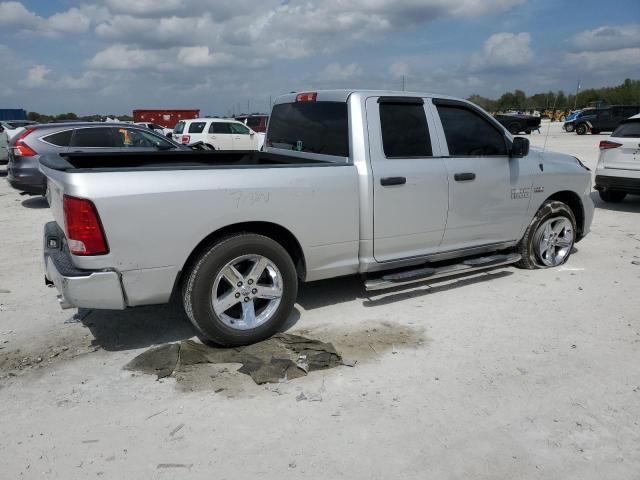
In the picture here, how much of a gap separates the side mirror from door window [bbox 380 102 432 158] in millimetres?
1022

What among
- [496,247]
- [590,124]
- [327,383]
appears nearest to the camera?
[327,383]

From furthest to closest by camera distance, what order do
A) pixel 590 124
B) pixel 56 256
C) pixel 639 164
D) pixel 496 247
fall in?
pixel 590 124, pixel 639 164, pixel 496 247, pixel 56 256

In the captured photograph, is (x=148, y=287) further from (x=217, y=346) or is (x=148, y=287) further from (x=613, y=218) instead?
(x=613, y=218)

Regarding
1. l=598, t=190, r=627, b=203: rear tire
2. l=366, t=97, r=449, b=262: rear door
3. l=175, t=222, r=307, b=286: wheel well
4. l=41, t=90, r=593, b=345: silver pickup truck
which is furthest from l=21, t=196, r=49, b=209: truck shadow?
l=598, t=190, r=627, b=203: rear tire

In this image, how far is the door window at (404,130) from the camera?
14.4ft

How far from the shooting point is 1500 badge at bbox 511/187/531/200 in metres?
5.23

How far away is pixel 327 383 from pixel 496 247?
2.79 meters

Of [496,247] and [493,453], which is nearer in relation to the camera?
[493,453]

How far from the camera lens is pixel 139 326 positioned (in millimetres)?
4320

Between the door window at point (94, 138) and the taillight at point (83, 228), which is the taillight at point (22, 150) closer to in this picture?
the door window at point (94, 138)

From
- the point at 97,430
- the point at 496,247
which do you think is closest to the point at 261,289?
the point at 97,430

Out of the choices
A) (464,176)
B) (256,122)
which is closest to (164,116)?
(256,122)

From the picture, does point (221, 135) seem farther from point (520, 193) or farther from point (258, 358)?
point (258, 358)

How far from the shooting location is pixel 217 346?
390 cm
